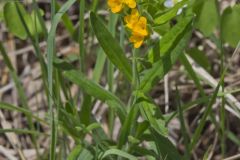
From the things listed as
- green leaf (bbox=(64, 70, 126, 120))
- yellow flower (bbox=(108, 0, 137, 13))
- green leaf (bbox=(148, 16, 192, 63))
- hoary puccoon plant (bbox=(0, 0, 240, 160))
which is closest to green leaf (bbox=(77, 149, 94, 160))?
hoary puccoon plant (bbox=(0, 0, 240, 160))

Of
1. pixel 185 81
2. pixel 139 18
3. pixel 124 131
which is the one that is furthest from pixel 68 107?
pixel 185 81

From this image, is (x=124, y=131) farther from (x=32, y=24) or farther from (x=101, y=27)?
(x=32, y=24)

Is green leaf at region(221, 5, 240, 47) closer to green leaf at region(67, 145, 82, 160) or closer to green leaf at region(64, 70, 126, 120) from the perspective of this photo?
green leaf at region(64, 70, 126, 120)

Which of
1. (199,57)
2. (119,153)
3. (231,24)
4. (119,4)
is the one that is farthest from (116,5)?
(199,57)

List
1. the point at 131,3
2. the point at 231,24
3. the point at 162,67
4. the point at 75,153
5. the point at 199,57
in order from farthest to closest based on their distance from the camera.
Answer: the point at 199,57, the point at 231,24, the point at 75,153, the point at 162,67, the point at 131,3

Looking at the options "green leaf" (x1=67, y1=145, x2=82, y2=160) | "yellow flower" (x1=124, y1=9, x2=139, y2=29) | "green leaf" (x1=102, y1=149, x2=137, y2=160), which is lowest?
"green leaf" (x1=67, y1=145, x2=82, y2=160)

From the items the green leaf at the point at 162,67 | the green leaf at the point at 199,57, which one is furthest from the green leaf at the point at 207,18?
the green leaf at the point at 162,67

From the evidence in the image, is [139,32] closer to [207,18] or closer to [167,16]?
[167,16]
